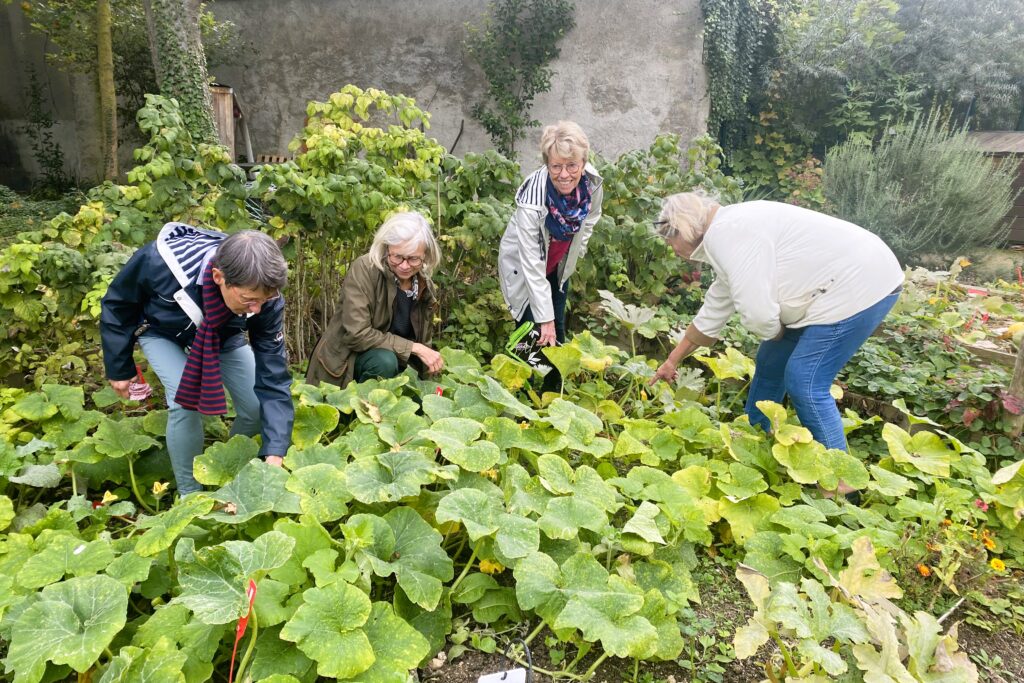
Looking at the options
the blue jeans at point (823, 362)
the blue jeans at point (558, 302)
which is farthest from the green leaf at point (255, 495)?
the blue jeans at point (823, 362)

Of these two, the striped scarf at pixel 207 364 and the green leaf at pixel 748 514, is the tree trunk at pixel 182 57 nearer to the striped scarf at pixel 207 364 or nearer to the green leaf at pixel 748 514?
the striped scarf at pixel 207 364

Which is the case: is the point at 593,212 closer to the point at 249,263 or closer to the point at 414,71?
the point at 249,263

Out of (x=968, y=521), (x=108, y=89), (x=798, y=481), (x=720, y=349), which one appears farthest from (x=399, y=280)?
(x=108, y=89)

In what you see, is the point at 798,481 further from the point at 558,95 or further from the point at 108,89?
the point at 108,89

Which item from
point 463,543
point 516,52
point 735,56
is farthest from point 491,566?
point 735,56

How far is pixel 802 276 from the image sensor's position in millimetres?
2484

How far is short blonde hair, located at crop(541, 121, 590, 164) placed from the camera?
9.53 feet

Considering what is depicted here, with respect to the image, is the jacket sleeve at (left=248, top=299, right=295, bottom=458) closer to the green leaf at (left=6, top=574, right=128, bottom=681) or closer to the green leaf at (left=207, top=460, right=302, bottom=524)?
the green leaf at (left=207, top=460, right=302, bottom=524)

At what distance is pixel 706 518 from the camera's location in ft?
7.39

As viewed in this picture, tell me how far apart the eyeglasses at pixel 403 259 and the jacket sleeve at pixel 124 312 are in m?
1.00

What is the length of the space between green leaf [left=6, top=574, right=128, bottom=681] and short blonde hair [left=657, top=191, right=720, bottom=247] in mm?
2228

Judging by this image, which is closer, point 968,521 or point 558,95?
point 968,521

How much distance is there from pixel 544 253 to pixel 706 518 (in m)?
1.55

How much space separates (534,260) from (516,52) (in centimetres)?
795
